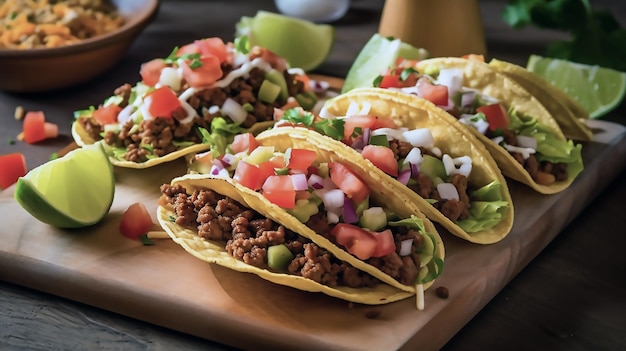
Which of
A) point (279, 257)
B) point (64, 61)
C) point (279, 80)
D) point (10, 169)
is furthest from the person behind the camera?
point (64, 61)

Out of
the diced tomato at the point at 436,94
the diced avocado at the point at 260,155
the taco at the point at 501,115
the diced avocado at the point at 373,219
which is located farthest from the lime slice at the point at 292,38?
the diced avocado at the point at 373,219

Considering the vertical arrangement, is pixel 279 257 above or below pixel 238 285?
above

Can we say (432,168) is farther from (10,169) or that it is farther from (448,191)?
(10,169)

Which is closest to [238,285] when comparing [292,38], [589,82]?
[292,38]

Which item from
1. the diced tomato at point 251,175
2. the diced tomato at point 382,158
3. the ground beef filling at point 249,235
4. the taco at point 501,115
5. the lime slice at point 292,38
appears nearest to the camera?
the ground beef filling at point 249,235

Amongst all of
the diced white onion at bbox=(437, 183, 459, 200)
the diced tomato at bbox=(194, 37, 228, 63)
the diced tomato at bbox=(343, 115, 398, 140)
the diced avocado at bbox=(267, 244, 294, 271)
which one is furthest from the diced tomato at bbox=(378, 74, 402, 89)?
the diced avocado at bbox=(267, 244, 294, 271)

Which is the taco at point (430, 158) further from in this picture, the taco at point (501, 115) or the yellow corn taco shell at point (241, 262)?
the yellow corn taco shell at point (241, 262)

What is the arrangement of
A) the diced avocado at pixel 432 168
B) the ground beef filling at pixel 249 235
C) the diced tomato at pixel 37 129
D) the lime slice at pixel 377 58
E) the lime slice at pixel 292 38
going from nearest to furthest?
the ground beef filling at pixel 249 235 < the diced avocado at pixel 432 168 < the diced tomato at pixel 37 129 < the lime slice at pixel 377 58 < the lime slice at pixel 292 38
